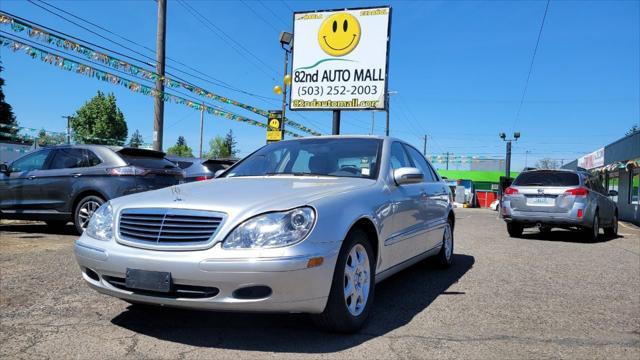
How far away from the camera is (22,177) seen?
9.06 meters

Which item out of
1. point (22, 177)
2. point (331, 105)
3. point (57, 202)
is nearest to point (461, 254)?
point (57, 202)

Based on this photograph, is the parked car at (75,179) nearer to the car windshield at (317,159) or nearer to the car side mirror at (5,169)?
the car side mirror at (5,169)

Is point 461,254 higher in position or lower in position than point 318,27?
lower

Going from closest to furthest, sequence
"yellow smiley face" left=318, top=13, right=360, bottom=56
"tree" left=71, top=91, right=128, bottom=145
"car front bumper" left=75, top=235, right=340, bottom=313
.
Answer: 1. "car front bumper" left=75, top=235, right=340, bottom=313
2. "yellow smiley face" left=318, top=13, right=360, bottom=56
3. "tree" left=71, top=91, right=128, bottom=145

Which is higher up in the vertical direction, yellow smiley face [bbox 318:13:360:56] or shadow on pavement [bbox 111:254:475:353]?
yellow smiley face [bbox 318:13:360:56]

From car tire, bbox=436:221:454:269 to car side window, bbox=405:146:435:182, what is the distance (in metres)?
0.73

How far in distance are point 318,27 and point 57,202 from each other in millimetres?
10233

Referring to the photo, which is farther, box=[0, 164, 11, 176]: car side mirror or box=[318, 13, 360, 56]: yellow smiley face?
box=[318, 13, 360, 56]: yellow smiley face

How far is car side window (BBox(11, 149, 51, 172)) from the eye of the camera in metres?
9.03

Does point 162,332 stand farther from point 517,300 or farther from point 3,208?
point 3,208

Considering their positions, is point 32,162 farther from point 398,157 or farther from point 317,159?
point 398,157

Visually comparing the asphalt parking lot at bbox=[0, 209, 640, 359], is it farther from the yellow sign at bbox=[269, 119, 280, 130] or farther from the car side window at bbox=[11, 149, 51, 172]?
the yellow sign at bbox=[269, 119, 280, 130]

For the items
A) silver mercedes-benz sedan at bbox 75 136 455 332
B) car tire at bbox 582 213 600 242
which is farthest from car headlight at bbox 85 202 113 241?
car tire at bbox 582 213 600 242

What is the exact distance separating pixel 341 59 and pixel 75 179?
9.59m
